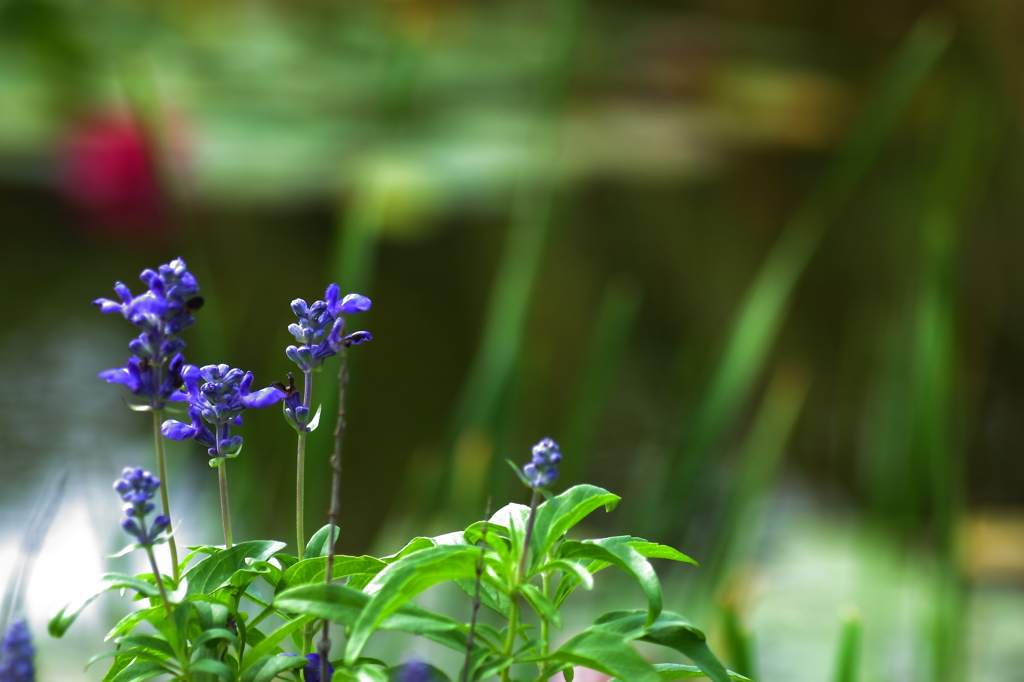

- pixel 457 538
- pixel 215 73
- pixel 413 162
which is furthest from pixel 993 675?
pixel 215 73

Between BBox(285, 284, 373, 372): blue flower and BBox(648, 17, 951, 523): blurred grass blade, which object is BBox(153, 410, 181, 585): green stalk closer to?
BBox(285, 284, 373, 372): blue flower

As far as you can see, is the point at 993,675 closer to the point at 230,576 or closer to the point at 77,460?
the point at 230,576

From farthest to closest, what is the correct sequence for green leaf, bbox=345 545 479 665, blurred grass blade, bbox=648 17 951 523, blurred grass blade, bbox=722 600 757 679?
blurred grass blade, bbox=648 17 951 523 → blurred grass blade, bbox=722 600 757 679 → green leaf, bbox=345 545 479 665

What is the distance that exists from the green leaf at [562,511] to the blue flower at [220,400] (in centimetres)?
7

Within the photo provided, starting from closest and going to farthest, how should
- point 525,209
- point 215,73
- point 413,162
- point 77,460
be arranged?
point 525,209 → point 77,460 → point 413,162 → point 215,73

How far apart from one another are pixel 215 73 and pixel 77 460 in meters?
1.58

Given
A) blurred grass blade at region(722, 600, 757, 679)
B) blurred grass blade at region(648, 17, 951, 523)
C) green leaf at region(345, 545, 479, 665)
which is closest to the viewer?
green leaf at region(345, 545, 479, 665)

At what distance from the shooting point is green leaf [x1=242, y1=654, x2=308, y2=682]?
0.22m

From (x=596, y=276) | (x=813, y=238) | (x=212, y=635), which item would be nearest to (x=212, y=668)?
(x=212, y=635)

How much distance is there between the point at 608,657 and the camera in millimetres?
206

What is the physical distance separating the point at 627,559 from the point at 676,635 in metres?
0.03

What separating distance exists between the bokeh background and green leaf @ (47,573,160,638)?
35 centimetres

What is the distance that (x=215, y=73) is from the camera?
2650 millimetres

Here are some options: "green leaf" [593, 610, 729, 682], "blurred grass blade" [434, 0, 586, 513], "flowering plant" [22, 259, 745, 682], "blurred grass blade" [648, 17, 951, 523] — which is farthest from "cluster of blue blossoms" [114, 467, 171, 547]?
"blurred grass blade" [648, 17, 951, 523]
